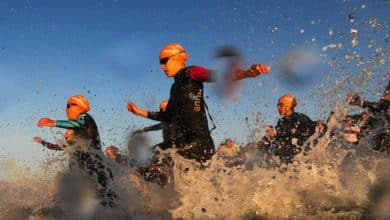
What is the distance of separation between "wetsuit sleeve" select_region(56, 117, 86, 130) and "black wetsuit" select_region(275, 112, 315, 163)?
3.36m

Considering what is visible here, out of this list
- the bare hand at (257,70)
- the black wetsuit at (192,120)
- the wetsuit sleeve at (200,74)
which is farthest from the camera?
the black wetsuit at (192,120)

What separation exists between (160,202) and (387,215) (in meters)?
2.48

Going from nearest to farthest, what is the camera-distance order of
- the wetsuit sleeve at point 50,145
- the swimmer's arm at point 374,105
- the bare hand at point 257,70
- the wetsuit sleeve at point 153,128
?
the bare hand at point 257,70, the swimmer's arm at point 374,105, the wetsuit sleeve at point 50,145, the wetsuit sleeve at point 153,128

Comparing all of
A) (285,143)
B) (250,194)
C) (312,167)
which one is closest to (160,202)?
(250,194)

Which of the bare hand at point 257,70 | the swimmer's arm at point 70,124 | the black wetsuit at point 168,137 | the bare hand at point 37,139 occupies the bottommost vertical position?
the black wetsuit at point 168,137

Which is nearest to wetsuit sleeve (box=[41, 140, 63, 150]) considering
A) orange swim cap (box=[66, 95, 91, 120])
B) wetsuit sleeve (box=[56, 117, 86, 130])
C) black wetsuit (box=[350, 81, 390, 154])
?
orange swim cap (box=[66, 95, 91, 120])

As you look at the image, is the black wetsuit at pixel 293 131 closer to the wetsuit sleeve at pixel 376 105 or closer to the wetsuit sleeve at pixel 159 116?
the wetsuit sleeve at pixel 376 105

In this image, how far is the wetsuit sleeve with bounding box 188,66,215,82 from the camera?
219 inches

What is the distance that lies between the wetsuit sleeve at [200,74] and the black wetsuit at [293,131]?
374 cm

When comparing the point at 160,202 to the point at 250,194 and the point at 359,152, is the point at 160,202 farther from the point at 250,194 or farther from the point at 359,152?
the point at 359,152

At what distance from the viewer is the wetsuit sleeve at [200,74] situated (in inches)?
219

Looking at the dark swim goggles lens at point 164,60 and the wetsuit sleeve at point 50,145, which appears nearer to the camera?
the dark swim goggles lens at point 164,60

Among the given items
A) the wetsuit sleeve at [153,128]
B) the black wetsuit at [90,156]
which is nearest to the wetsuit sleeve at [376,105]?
the wetsuit sleeve at [153,128]

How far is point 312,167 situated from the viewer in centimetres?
625
